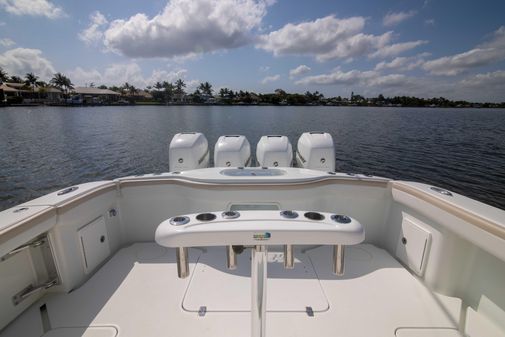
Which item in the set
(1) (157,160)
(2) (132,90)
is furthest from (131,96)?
(1) (157,160)

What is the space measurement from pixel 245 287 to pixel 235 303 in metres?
0.16

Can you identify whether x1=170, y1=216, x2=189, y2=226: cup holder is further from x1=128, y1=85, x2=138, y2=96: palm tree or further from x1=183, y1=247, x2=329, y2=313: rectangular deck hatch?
x1=128, y1=85, x2=138, y2=96: palm tree

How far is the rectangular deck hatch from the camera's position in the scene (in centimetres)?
156

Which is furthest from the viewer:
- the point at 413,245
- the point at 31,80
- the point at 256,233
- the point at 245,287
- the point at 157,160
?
the point at 31,80

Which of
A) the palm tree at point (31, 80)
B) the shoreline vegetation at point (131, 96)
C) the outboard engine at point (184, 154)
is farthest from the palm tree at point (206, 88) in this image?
the outboard engine at point (184, 154)

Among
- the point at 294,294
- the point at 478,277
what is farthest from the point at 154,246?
the point at 478,277

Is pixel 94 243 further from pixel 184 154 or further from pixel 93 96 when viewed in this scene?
pixel 93 96

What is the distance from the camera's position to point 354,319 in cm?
149

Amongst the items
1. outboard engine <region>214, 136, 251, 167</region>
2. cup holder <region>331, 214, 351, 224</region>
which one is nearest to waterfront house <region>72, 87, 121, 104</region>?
outboard engine <region>214, 136, 251, 167</region>

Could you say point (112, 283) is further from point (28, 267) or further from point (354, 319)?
point (354, 319)

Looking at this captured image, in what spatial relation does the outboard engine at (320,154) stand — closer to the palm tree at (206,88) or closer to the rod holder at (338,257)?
the rod holder at (338,257)

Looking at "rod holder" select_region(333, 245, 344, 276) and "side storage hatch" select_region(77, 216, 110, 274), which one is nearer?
"rod holder" select_region(333, 245, 344, 276)

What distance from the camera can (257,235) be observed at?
71cm

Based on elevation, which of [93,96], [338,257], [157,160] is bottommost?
[157,160]
